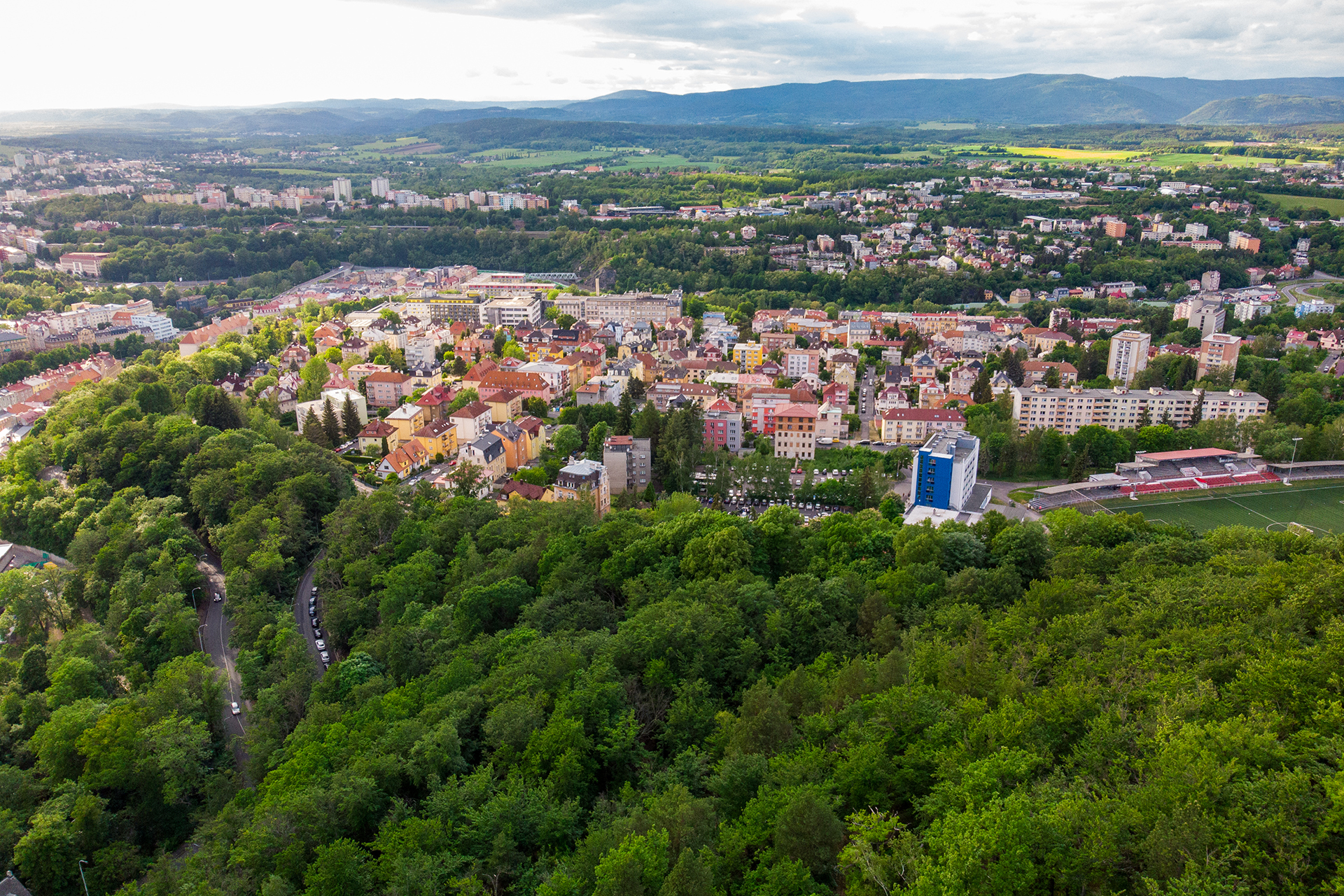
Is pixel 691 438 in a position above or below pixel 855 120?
below

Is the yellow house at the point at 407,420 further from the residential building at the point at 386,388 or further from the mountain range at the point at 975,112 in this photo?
the mountain range at the point at 975,112

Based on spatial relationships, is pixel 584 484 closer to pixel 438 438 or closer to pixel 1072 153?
pixel 438 438

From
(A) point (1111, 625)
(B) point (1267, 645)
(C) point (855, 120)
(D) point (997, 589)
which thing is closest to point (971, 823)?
(B) point (1267, 645)

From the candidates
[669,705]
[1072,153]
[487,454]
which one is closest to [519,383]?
[487,454]

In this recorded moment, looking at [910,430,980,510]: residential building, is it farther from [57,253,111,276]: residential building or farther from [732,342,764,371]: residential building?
[57,253,111,276]: residential building

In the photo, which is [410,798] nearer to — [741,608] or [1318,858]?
[741,608]

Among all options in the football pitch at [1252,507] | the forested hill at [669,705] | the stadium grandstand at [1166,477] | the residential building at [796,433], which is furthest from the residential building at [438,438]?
the football pitch at [1252,507]

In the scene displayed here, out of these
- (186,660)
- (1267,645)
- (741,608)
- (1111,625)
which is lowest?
(186,660)
